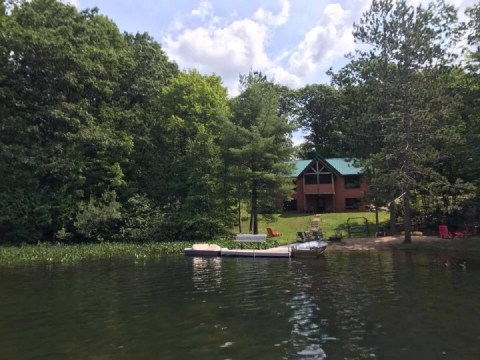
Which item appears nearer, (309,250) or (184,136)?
(309,250)

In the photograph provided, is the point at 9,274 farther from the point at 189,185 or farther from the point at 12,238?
the point at 189,185

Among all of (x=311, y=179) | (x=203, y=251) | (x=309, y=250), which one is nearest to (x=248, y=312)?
(x=309, y=250)

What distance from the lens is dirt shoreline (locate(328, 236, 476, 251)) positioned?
31.4 m

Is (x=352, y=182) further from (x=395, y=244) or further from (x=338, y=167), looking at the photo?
(x=395, y=244)

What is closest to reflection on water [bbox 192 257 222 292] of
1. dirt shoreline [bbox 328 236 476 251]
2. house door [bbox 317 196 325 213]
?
dirt shoreline [bbox 328 236 476 251]

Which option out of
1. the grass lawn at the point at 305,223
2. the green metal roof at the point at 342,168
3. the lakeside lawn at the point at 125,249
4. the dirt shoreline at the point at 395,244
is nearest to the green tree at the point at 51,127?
the lakeside lawn at the point at 125,249

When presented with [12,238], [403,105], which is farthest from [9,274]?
[403,105]

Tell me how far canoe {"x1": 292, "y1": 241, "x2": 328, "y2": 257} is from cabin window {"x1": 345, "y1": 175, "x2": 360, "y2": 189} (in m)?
27.7

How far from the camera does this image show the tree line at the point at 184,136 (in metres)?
32.5

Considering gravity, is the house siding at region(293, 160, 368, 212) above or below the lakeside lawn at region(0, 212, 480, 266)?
above

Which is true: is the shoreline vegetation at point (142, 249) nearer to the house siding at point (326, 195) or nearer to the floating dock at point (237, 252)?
the floating dock at point (237, 252)

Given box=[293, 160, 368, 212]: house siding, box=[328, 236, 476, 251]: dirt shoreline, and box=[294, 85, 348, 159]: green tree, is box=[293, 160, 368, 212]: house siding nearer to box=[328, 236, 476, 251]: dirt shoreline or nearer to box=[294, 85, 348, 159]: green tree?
box=[294, 85, 348, 159]: green tree

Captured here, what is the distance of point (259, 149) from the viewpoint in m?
37.8

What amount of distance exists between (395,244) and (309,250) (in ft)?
27.0
